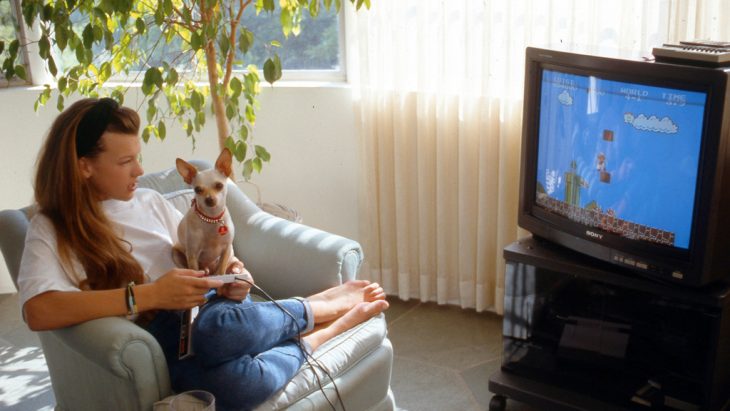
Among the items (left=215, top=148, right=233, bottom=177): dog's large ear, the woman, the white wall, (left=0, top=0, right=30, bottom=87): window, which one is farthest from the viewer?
(left=0, top=0, right=30, bottom=87): window

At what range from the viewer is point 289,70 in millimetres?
3291

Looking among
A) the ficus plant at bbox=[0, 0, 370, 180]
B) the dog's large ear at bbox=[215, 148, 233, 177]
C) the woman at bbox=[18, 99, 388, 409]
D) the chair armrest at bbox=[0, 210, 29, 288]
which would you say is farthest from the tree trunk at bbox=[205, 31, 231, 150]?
the chair armrest at bbox=[0, 210, 29, 288]

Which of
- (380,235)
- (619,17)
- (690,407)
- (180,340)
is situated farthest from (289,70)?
(690,407)

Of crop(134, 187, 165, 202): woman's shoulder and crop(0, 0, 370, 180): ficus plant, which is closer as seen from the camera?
crop(134, 187, 165, 202): woman's shoulder

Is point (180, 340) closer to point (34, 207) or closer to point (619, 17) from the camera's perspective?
point (34, 207)

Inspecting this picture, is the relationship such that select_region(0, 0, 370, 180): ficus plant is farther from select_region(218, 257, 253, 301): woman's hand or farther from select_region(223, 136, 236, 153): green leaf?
select_region(218, 257, 253, 301): woman's hand

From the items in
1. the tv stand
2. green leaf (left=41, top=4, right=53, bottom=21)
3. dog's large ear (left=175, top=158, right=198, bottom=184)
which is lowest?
the tv stand

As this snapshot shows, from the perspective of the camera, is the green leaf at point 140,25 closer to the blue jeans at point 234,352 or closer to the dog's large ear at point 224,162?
the dog's large ear at point 224,162

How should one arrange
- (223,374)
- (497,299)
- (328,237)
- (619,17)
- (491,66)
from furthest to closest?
(497,299), (491,66), (619,17), (328,237), (223,374)

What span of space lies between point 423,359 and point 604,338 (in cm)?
72

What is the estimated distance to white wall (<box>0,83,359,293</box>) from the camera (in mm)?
3191

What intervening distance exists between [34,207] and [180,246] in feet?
1.26

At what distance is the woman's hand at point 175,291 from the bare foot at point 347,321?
34 cm

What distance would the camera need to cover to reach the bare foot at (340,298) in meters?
2.15
